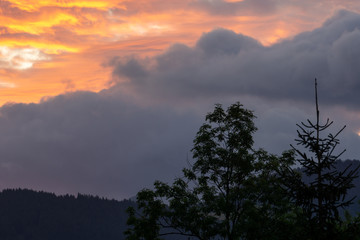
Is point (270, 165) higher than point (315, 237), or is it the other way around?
point (270, 165)

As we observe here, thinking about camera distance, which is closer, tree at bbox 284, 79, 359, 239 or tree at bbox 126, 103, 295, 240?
tree at bbox 284, 79, 359, 239

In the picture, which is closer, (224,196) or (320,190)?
A: (320,190)

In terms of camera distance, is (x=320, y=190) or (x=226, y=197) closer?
(x=320, y=190)

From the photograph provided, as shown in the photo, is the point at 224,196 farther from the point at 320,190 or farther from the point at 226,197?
the point at 320,190

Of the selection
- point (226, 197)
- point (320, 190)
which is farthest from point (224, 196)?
point (320, 190)

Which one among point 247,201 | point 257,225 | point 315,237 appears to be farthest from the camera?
point 247,201

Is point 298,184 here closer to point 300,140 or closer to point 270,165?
point 300,140

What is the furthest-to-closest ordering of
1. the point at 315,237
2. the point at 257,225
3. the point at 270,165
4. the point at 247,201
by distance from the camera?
the point at 270,165, the point at 247,201, the point at 257,225, the point at 315,237

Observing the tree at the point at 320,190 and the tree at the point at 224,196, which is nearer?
the tree at the point at 320,190

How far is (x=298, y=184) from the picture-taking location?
68.6 ft

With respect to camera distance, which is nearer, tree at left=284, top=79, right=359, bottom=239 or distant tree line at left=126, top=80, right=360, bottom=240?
tree at left=284, top=79, right=359, bottom=239

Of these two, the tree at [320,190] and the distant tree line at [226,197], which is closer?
the tree at [320,190]

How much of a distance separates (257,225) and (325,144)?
41.0 ft

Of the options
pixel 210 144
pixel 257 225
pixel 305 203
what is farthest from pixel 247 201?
pixel 305 203
